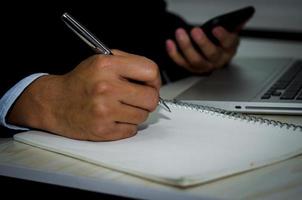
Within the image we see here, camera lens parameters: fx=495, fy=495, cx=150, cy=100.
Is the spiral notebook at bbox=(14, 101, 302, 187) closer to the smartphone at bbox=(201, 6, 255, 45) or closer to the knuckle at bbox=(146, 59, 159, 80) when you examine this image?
the knuckle at bbox=(146, 59, 159, 80)

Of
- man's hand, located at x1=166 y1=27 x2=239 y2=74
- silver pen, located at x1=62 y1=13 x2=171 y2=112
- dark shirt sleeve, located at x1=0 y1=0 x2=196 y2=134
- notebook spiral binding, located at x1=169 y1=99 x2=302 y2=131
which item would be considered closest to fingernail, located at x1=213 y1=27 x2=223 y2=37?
man's hand, located at x1=166 y1=27 x2=239 y2=74

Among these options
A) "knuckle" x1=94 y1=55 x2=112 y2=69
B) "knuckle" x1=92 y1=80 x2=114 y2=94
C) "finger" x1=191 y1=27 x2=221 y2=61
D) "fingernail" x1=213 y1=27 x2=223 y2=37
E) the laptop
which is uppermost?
"fingernail" x1=213 y1=27 x2=223 y2=37

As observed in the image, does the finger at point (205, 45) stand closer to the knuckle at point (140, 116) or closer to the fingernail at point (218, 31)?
the fingernail at point (218, 31)

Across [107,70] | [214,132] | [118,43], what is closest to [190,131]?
[214,132]

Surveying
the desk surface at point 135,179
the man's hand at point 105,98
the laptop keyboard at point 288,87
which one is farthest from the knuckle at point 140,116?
the laptop keyboard at point 288,87

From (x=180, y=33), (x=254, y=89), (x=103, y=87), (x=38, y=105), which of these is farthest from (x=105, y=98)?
(x=180, y=33)

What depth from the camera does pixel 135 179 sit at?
0.50 meters

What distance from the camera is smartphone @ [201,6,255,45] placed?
104cm

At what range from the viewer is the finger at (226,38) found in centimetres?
107

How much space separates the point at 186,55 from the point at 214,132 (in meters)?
0.47

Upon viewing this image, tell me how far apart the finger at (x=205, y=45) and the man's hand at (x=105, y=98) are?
43 centimetres

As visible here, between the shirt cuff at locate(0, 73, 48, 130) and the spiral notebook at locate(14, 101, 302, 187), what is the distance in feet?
0.23

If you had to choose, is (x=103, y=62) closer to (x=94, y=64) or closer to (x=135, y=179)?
(x=94, y=64)

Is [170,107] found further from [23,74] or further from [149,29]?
[149,29]
